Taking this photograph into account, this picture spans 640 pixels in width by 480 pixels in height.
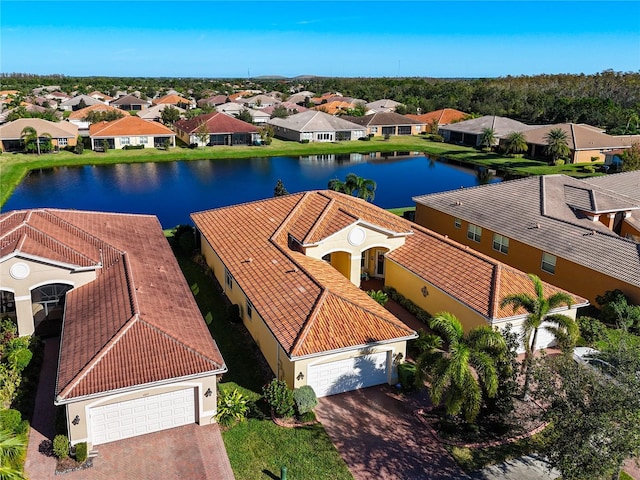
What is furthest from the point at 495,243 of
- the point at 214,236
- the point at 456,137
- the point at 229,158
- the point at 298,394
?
the point at 456,137

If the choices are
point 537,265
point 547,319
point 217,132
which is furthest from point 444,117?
point 547,319

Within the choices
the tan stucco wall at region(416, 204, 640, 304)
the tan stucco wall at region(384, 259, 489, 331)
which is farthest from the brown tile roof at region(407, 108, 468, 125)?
the tan stucco wall at region(384, 259, 489, 331)

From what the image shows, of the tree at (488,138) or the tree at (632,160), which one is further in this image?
the tree at (488,138)

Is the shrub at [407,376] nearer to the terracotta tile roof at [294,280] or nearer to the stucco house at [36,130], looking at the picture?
the terracotta tile roof at [294,280]

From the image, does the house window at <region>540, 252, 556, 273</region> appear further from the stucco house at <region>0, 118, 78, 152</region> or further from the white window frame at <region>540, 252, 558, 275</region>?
the stucco house at <region>0, 118, 78, 152</region>

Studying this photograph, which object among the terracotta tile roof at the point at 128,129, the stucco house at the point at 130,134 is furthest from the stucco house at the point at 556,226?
the terracotta tile roof at the point at 128,129

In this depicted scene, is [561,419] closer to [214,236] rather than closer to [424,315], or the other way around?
[424,315]
